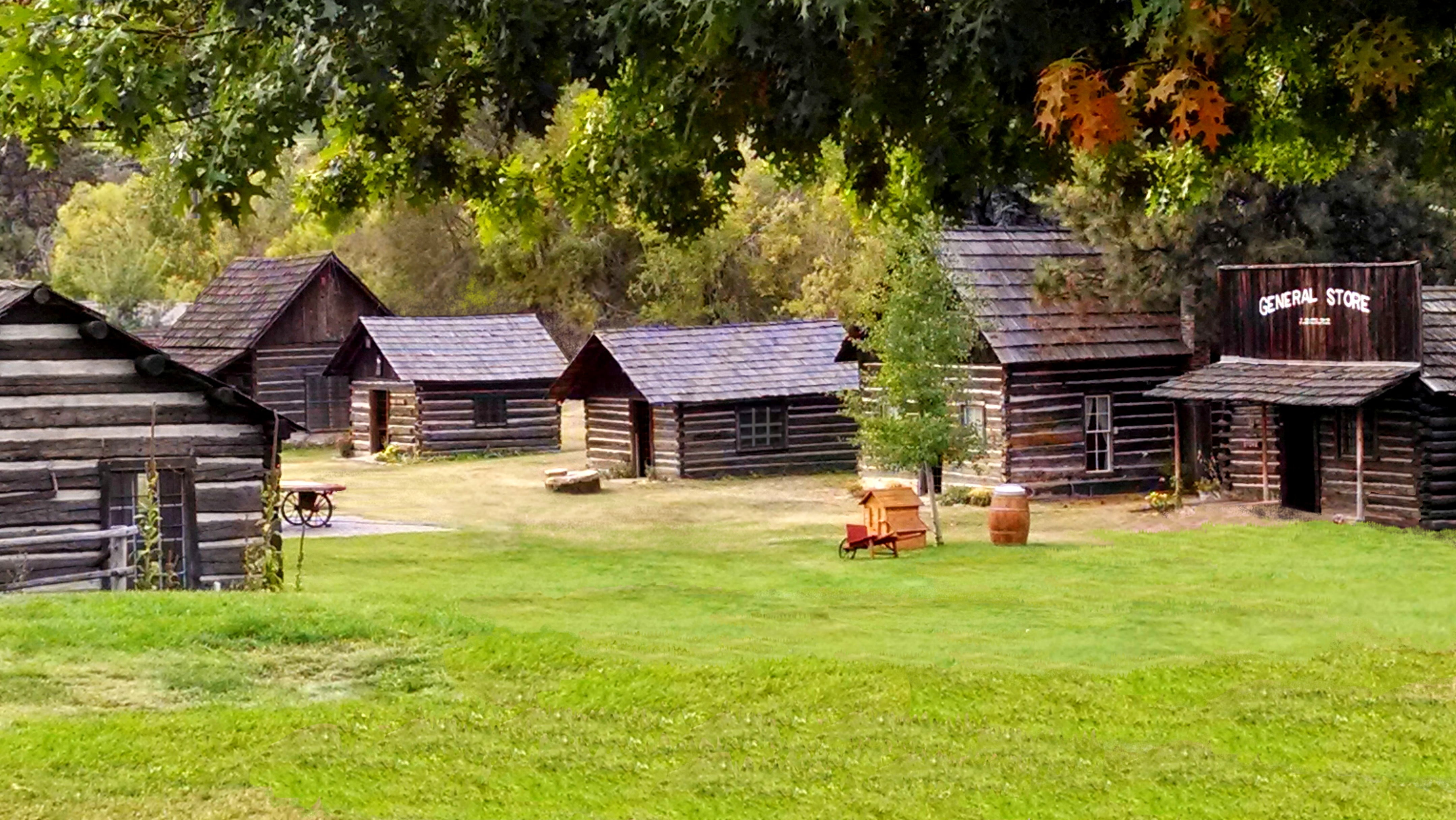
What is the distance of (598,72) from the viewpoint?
10.0m

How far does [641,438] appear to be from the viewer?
48469 mm

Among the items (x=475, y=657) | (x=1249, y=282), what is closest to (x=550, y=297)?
(x=1249, y=282)

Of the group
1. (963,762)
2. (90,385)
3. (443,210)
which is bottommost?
(963,762)

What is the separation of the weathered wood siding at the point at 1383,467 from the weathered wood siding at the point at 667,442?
16.3 meters

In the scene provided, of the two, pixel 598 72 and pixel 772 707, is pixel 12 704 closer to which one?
pixel 772 707

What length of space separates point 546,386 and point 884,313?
947 inches

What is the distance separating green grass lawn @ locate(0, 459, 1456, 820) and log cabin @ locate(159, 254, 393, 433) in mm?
33126

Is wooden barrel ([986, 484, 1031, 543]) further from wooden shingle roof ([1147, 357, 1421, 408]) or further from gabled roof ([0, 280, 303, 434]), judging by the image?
gabled roof ([0, 280, 303, 434])

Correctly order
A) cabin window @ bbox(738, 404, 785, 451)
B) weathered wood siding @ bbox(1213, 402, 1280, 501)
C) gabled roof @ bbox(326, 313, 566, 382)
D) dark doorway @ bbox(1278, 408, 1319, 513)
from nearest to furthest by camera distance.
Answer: dark doorway @ bbox(1278, 408, 1319, 513) < weathered wood siding @ bbox(1213, 402, 1280, 501) < cabin window @ bbox(738, 404, 785, 451) < gabled roof @ bbox(326, 313, 566, 382)

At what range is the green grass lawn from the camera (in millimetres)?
13211

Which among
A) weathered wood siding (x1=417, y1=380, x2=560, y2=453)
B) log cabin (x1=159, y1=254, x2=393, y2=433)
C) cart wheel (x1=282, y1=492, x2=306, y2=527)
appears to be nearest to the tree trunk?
cart wheel (x1=282, y1=492, x2=306, y2=527)

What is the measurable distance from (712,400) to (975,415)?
7366mm

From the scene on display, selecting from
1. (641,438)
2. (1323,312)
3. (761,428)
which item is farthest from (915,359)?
(641,438)

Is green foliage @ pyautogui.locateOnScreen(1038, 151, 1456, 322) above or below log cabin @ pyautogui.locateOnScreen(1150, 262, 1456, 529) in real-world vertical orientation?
above
